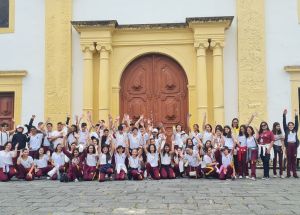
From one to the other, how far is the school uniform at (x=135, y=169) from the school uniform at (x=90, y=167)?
2.88 feet

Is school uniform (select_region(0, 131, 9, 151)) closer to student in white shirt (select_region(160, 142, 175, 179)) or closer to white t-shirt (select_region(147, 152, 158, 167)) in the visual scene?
white t-shirt (select_region(147, 152, 158, 167))

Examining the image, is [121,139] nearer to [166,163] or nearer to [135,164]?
[135,164]

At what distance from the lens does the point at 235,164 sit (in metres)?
10.8

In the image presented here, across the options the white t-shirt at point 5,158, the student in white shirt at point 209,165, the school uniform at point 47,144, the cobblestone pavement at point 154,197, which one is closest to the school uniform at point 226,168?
the student in white shirt at point 209,165

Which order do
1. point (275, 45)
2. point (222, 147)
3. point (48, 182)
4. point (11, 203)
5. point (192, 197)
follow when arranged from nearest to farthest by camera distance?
point (11, 203) < point (192, 197) < point (48, 182) < point (222, 147) < point (275, 45)

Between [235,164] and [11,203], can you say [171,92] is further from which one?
[11,203]

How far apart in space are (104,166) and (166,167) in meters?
1.59

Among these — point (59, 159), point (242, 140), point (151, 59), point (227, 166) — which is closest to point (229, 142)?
point (242, 140)

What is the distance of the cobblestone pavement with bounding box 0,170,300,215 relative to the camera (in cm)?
615

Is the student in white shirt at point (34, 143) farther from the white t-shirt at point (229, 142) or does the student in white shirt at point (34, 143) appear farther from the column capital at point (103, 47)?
the white t-shirt at point (229, 142)

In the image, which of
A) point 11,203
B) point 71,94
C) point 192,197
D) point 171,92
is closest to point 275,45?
point 171,92

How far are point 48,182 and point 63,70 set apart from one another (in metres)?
5.10

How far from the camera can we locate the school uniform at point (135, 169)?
10398 mm

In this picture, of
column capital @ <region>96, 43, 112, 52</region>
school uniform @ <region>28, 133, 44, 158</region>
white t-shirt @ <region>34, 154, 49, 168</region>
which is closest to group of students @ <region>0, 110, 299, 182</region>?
white t-shirt @ <region>34, 154, 49, 168</region>
